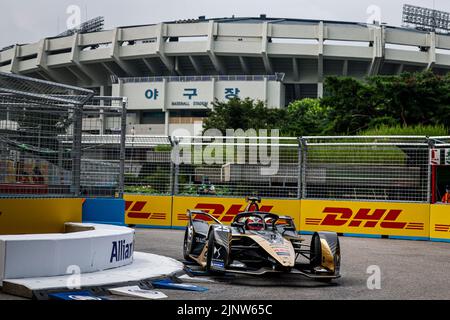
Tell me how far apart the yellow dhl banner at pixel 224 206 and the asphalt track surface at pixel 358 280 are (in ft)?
10.8

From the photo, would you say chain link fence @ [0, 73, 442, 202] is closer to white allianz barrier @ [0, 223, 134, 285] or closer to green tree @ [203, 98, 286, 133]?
white allianz barrier @ [0, 223, 134, 285]

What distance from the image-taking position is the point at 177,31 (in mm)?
77062

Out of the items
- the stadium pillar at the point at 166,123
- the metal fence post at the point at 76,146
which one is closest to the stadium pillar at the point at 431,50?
the stadium pillar at the point at 166,123

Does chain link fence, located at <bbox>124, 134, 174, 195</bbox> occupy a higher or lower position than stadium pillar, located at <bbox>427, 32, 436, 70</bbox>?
lower

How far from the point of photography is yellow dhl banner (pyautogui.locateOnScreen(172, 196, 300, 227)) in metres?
18.8

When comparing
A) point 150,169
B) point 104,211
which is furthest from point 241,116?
point 104,211

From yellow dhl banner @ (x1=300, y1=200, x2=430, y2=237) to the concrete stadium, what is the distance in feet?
169

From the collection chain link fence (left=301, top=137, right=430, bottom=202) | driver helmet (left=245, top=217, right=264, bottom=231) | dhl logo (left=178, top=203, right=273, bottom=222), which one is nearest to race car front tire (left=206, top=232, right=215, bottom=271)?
driver helmet (left=245, top=217, right=264, bottom=231)

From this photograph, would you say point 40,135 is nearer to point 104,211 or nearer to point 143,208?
point 104,211

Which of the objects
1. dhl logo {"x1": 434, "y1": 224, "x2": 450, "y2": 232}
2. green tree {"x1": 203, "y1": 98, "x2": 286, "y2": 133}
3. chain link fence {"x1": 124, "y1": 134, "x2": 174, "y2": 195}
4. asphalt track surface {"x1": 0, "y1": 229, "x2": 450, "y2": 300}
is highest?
green tree {"x1": 203, "y1": 98, "x2": 286, "y2": 133}

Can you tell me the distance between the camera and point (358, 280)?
10109mm

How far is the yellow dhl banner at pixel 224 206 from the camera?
1883 cm

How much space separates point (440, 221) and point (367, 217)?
6.50 ft
